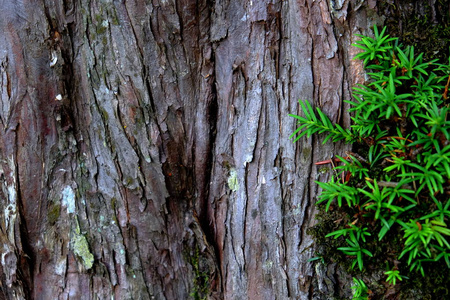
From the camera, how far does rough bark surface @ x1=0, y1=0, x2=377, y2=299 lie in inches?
72.1

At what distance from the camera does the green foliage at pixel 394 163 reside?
1.45 m

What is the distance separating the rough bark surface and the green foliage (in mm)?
206

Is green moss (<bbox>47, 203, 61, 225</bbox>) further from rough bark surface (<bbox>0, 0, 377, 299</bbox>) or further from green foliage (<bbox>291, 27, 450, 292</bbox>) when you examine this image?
green foliage (<bbox>291, 27, 450, 292</bbox>)

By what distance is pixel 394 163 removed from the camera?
1.58 meters

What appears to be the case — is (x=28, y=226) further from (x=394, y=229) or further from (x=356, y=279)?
(x=394, y=229)

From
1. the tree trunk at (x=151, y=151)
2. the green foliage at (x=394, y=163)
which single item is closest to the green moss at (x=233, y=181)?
→ the tree trunk at (x=151, y=151)

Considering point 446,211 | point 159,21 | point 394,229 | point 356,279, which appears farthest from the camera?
point 159,21

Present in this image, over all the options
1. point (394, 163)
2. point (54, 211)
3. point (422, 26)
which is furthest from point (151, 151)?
point (422, 26)

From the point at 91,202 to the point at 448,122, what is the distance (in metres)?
1.74

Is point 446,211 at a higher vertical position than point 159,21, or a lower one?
lower

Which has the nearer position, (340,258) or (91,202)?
(340,258)

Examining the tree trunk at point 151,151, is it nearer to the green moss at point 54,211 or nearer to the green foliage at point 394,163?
the green moss at point 54,211

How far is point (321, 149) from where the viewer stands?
175 centimetres

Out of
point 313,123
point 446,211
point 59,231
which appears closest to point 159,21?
point 313,123
